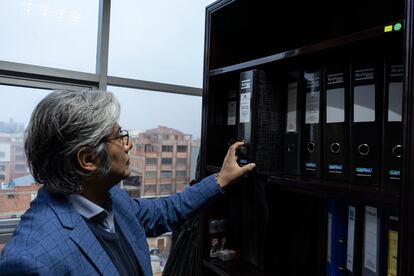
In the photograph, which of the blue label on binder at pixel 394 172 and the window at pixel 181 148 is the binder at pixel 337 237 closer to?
the blue label on binder at pixel 394 172

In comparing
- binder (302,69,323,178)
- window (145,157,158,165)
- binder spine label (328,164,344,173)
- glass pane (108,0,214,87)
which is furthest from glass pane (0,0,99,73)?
binder spine label (328,164,344,173)

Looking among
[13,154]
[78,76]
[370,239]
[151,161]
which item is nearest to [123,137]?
[370,239]

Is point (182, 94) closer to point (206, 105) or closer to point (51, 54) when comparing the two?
point (51, 54)

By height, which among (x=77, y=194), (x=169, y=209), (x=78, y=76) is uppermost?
(x=78, y=76)

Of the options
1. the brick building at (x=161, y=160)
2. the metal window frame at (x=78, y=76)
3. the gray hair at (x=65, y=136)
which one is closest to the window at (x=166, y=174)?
the brick building at (x=161, y=160)

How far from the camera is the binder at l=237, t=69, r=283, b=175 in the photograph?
98 cm

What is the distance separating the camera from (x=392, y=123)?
0.68m

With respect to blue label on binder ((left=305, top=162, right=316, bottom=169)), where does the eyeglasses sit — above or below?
above

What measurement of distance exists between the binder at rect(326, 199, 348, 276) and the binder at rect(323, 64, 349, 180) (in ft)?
0.33

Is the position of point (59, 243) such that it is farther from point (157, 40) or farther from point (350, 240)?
point (157, 40)

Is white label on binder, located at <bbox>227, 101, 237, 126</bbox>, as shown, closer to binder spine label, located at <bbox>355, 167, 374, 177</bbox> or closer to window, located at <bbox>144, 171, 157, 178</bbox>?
binder spine label, located at <bbox>355, 167, 374, 177</bbox>

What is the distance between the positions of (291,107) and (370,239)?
42 cm

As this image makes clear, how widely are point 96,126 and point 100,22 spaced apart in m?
1.47

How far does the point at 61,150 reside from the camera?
887 mm
